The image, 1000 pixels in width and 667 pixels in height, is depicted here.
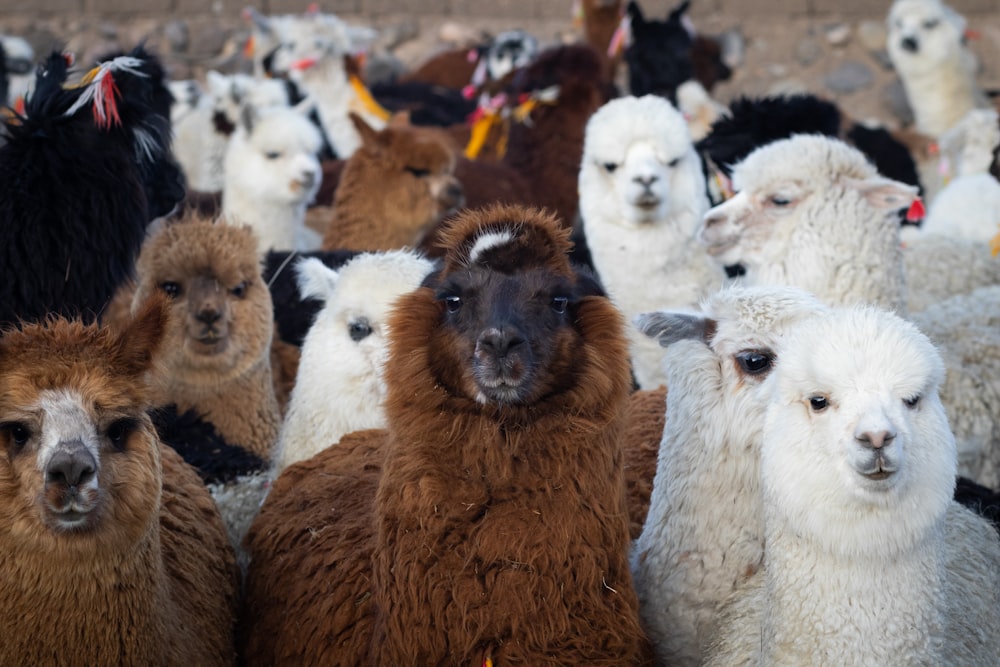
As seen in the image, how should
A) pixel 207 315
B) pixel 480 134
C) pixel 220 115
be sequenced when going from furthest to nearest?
pixel 480 134
pixel 220 115
pixel 207 315

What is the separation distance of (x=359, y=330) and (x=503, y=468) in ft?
5.36

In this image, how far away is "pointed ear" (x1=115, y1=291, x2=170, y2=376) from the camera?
11.3 ft

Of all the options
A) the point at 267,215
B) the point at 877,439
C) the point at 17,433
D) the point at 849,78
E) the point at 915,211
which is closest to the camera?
the point at 877,439

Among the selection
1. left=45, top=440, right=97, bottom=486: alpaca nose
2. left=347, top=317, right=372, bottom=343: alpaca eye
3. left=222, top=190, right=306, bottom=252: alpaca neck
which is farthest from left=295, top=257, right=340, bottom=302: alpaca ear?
left=222, top=190, right=306, bottom=252: alpaca neck

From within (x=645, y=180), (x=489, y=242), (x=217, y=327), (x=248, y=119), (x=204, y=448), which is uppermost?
(x=489, y=242)

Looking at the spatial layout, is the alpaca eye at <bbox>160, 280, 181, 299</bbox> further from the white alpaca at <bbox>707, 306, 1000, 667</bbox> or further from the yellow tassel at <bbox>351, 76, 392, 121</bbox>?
the yellow tassel at <bbox>351, 76, 392, 121</bbox>

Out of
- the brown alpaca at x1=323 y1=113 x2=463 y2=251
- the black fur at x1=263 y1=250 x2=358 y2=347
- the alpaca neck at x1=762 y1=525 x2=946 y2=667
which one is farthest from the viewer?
the brown alpaca at x1=323 y1=113 x2=463 y2=251

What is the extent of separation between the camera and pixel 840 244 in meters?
4.92

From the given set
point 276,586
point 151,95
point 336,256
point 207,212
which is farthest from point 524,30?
point 276,586

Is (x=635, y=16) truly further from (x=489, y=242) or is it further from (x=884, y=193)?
(x=489, y=242)

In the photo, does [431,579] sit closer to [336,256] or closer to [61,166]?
[61,166]

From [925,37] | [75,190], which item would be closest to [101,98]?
[75,190]

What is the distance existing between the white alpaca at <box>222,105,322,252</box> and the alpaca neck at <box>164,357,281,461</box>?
275cm

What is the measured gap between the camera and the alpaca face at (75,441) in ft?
10.5
